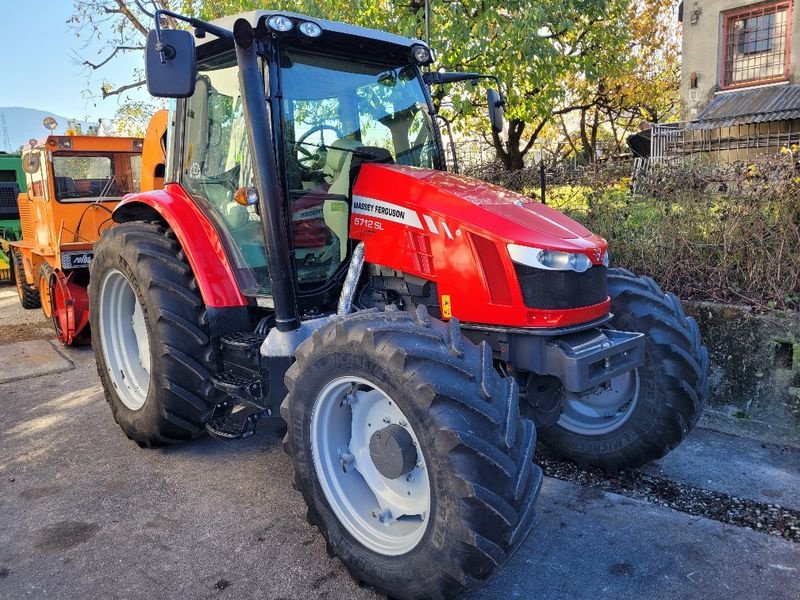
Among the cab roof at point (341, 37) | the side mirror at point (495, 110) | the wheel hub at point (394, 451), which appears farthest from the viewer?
the side mirror at point (495, 110)

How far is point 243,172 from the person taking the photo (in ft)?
Answer: 11.6

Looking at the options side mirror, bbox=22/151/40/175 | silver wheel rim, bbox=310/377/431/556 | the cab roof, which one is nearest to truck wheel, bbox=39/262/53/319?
side mirror, bbox=22/151/40/175

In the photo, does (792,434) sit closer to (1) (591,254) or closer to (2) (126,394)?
(1) (591,254)

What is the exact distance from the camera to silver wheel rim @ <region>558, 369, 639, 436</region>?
3.55 meters

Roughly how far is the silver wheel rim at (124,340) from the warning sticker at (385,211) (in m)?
1.85

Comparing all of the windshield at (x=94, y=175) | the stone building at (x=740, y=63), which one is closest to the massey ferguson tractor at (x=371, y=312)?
the windshield at (x=94, y=175)

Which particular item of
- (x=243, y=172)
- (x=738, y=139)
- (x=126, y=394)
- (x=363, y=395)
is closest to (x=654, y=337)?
(x=363, y=395)

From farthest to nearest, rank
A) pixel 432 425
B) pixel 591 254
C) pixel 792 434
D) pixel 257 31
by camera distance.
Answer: pixel 792 434, pixel 257 31, pixel 591 254, pixel 432 425

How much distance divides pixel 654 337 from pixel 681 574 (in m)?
1.13

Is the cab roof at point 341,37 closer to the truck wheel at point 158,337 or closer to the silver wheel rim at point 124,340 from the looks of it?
the truck wheel at point 158,337

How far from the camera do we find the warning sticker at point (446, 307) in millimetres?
3033

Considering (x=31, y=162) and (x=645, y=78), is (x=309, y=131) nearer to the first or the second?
(x=31, y=162)

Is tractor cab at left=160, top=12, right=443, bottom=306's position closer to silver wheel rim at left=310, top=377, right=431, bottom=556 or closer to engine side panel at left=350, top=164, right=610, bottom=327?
engine side panel at left=350, top=164, right=610, bottom=327

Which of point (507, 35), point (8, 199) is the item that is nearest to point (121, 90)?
point (8, 199)
